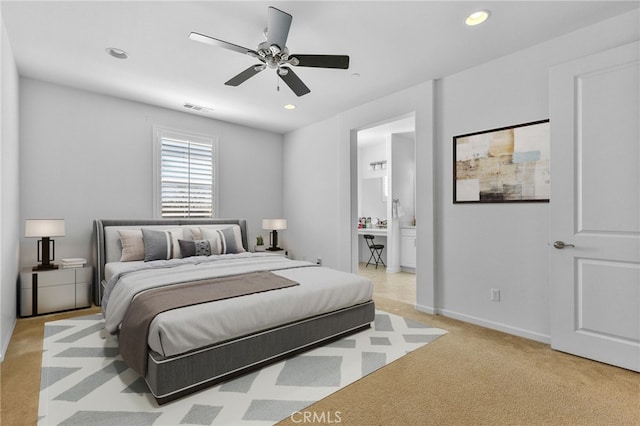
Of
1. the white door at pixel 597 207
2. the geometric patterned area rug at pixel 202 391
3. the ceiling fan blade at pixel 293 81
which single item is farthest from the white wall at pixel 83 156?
the white door at pixel 597 207

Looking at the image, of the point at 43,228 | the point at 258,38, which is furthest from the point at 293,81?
the point at 43,228

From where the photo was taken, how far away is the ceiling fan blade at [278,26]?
2212mm

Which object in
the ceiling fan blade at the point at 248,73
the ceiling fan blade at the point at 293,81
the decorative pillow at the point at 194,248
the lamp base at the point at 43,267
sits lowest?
the lamp base at the point at 43,267

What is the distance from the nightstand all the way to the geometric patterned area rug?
69cm

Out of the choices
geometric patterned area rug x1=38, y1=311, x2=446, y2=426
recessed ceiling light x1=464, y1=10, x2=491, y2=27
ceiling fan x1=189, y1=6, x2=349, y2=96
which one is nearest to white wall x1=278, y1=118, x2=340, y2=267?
geometric patterned area rug x1=38, y1=311, x2=446, y2=426

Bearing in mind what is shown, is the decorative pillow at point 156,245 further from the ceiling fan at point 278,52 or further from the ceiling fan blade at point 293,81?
the ceiling fan blade at point 293,81

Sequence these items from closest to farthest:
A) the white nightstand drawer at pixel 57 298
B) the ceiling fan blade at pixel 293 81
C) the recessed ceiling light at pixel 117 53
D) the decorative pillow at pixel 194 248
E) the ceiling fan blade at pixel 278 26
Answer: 1. the ceiling fan blade at pixel 278 26
2. the ceiling fan blade at pixel 293 81
3. the recessed ceiling light at pixel 117 53
4. the white nightstand drawer at pixel 57 298
5. the decorative pillow at pixel 194 248

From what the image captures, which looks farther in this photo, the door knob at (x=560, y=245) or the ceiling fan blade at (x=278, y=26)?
the door knob at (x=560, y=245)

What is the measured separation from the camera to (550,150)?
9.18 ft

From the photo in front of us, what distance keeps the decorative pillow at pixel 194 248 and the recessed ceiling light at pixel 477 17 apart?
3736 mm

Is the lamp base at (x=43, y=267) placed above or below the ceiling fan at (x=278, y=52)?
below

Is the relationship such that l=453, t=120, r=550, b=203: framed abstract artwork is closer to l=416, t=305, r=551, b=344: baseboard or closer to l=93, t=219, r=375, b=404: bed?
l=416, t=305, r=551, b=344: baseboard

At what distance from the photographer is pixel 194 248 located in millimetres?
4145

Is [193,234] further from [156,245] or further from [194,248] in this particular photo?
[156,245]
